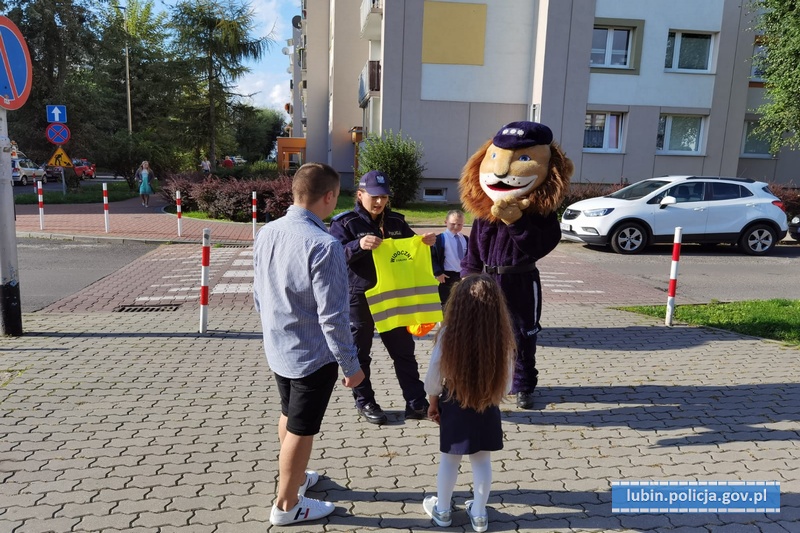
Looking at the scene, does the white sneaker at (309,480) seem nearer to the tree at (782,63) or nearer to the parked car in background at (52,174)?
the tree at (782,63)

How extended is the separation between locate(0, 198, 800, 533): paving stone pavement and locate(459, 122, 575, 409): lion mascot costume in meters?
0.65

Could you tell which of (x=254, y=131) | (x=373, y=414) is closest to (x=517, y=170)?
(x=373, y=414)

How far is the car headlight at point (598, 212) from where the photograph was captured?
45.9 ft

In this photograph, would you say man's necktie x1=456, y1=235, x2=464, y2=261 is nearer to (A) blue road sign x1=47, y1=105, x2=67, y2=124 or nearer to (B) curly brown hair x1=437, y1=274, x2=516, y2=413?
(B) curly brown hair x1=437, y1=274, x2=516, y2=413

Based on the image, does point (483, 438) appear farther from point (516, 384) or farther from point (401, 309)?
point (516, 384)

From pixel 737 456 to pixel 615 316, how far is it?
4125mm

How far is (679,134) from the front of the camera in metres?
23.0

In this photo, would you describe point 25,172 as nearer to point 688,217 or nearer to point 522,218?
point 688,217

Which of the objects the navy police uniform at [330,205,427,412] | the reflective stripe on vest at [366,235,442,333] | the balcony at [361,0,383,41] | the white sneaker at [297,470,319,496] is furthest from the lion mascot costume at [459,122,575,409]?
the balcony at [361,0,383,41]

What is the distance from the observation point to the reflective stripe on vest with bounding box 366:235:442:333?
14.3 ft

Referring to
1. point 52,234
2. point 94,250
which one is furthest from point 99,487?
point 52,234

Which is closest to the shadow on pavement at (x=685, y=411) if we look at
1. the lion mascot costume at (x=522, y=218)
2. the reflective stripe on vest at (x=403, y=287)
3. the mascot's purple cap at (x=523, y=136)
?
the lion mascot costume at (x=522, y=218)

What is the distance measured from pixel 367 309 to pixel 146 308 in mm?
4897

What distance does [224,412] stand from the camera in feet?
15.1
